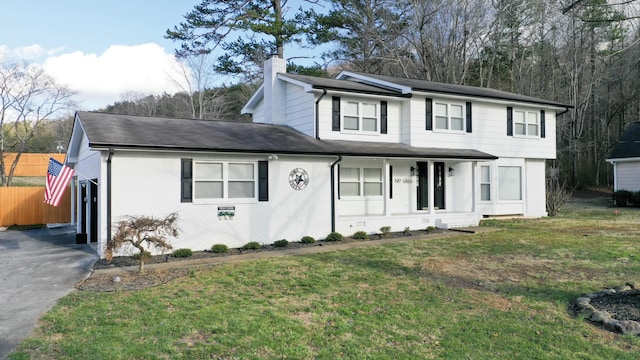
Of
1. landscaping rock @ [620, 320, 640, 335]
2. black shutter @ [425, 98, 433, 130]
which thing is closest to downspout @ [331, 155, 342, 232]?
black shutter @ [425, 98, 433, 130]

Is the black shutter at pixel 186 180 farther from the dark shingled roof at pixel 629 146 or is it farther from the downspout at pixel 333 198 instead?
the dark shingled roof at pixel 629 146

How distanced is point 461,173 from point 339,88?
688 centimetres

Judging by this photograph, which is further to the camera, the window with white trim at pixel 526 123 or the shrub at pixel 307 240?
the window with white trim at pixel 526 123

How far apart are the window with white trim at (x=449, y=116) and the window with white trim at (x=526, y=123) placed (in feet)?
10.6

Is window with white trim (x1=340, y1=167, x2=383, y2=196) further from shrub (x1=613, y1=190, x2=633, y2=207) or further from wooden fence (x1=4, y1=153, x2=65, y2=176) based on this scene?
wooden fence (x1=4, y1=153, x2=65, y2=176)

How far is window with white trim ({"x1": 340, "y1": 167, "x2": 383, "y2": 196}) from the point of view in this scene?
52.1ft

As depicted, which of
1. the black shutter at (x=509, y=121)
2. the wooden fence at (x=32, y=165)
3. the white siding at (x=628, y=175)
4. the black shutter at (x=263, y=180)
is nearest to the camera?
the black shutter at (x=263, y=180)

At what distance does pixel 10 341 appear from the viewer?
17.8ft

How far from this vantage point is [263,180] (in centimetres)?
1284

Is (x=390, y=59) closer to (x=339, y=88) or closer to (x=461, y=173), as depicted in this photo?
(x=461, y=173)

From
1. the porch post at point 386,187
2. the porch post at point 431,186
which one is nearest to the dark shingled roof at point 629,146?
the porch post at point 431,186

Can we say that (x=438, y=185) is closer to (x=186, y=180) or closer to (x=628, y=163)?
(x=186, y=180)

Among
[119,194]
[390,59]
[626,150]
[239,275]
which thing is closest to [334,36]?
Result: [390,59]

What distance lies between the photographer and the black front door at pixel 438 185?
59.1ft
